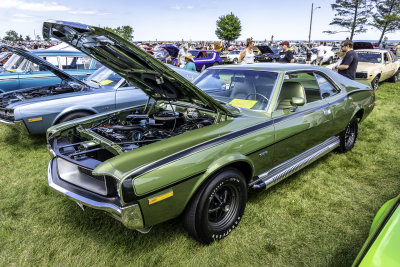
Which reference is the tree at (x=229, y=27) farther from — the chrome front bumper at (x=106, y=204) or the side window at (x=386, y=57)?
the chrome front bumper at (x=106, y=204)

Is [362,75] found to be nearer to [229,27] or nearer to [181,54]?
[181,54]

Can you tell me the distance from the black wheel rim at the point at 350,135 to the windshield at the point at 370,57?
6.84 metres

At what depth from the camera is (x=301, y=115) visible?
2859 mm

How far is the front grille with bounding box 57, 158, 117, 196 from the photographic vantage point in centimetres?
187

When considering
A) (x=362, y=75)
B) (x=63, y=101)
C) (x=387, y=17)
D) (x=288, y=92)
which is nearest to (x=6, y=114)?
(x=63, y=101)

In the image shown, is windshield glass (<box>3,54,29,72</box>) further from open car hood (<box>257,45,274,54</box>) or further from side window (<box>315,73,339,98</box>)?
open car hood (<box>257,45,274,54</box>)

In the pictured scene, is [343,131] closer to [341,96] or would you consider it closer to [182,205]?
[341,96]

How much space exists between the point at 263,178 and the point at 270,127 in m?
0.54

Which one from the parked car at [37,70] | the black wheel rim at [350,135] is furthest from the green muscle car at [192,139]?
the parked car at [37,70]

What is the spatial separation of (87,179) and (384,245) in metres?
2.15

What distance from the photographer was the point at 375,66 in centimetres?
866

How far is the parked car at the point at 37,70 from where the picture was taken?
6.33 m

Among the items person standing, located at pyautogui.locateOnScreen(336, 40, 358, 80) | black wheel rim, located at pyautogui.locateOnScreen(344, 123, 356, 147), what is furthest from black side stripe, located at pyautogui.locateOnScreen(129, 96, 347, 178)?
person standing, located at pyautogui.locateOnScreen(336, 40, 358, 80)

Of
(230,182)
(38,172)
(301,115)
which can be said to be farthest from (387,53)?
(38,172)
